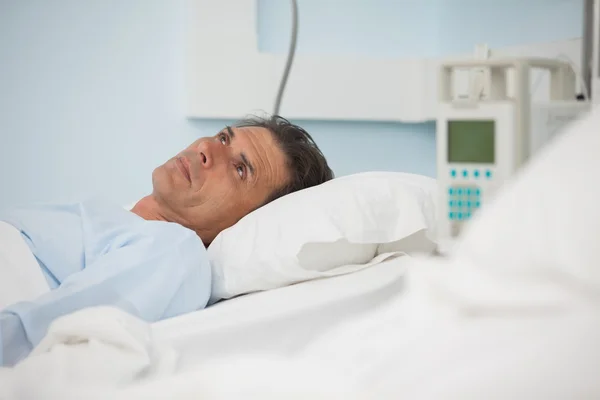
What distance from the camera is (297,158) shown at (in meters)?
1.84

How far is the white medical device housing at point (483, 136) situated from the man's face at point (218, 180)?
0.69 meters

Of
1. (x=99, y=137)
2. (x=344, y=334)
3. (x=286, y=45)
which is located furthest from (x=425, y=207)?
(x=99, y=137)

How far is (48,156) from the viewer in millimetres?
2564

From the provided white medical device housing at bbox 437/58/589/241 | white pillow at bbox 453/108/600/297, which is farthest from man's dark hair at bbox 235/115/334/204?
white pillow at bbox 453/108/600/297

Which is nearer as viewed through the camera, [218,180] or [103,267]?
[103,267]

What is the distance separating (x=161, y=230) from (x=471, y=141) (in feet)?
1.98

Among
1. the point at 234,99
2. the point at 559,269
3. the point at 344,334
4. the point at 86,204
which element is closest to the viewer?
the point at 559,269

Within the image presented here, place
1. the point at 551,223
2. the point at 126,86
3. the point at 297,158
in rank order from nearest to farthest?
the point at 551,223 < the point at 297,158 < the point at 126,86

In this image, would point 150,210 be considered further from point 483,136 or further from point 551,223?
point 551,223

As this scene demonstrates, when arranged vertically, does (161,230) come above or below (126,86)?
below

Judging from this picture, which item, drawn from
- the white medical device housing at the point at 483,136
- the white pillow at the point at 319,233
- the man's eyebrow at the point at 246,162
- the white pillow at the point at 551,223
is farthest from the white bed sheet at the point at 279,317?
the white pillow at the point at 551,223

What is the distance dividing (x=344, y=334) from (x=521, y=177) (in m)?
0.21

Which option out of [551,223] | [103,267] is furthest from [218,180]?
[551,223]

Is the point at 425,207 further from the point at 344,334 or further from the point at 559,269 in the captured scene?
the point at 559,269
